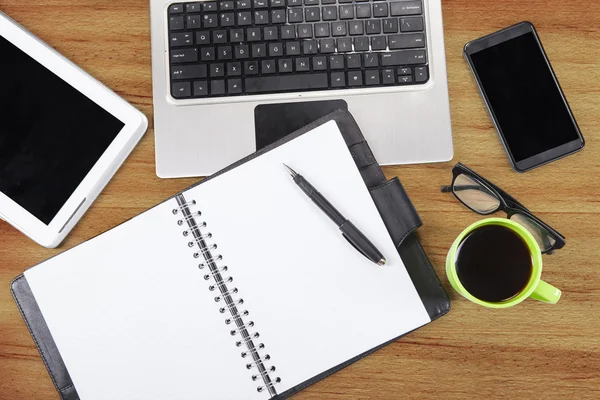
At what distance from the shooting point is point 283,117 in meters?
0.71

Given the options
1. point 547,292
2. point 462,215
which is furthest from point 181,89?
point 547,292

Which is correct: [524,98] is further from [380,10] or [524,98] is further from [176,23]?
[176,23]

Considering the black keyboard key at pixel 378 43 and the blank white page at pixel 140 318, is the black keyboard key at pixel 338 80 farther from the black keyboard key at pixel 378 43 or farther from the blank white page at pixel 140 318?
the blank white page at pixel 140 318

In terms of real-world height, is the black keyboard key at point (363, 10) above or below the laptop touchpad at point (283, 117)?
above

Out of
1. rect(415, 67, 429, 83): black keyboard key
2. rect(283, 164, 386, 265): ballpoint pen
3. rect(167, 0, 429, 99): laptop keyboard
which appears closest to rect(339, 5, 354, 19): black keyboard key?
rect(167, 0, 429, 99): laptop keyboard

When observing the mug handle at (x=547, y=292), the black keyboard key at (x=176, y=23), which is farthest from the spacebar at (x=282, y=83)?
the mug handle at (x=547, y=292)

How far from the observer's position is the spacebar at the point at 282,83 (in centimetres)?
71

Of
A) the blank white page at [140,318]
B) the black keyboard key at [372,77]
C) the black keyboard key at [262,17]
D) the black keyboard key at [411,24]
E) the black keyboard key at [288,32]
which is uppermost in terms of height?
the black keyboard key at [411,24]

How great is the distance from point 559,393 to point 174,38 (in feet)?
2.09

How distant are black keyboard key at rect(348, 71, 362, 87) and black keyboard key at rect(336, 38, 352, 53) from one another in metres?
0.03

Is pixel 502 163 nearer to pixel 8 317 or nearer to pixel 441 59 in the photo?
pixel 441 59

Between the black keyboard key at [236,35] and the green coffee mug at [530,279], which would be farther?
the black keyboard key at [236,35]

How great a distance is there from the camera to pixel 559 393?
69 cm

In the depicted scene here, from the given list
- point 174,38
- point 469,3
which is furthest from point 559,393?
point 174,38
